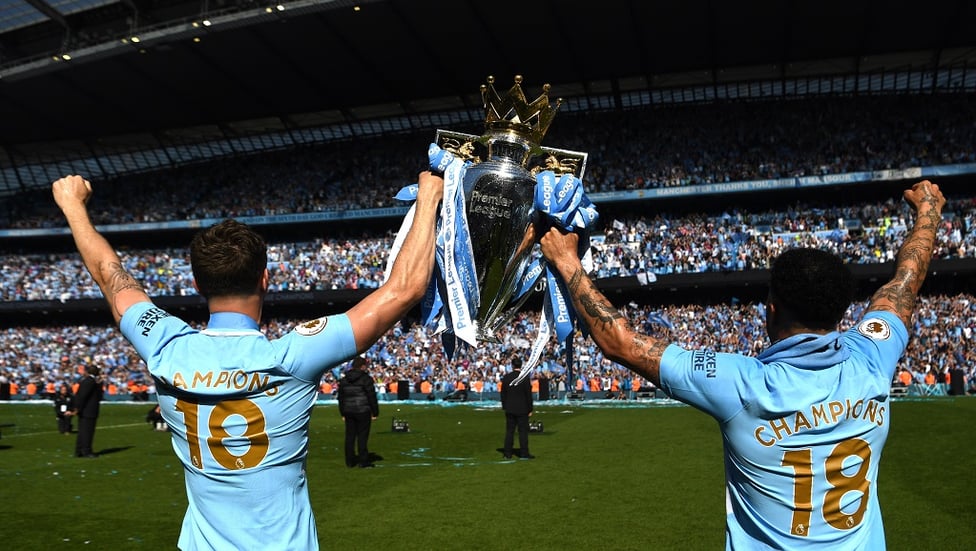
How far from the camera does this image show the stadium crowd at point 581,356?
105 ft

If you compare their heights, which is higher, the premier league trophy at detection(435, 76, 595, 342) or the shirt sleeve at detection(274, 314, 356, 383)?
the premier league trophy at detection(435, 76, 595, 342)

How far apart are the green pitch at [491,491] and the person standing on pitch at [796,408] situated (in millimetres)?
5551

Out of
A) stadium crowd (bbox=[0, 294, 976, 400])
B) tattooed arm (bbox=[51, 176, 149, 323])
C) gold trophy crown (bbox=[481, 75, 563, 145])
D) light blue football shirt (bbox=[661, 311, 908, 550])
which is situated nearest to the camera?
light blue football shirt (bbox=[661, 311, 908, 550])

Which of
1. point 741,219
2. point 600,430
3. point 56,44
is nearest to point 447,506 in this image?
point 600,430

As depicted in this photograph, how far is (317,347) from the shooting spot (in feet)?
8.64

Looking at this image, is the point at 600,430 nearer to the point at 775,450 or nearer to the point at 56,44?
the point at 775,450

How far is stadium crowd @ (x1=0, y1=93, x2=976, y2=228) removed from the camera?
39906mm

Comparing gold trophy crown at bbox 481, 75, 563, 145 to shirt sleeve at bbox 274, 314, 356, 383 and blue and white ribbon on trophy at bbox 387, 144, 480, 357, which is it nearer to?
blue and white ribbon on trophy at bbox 387, 144, 480, 357

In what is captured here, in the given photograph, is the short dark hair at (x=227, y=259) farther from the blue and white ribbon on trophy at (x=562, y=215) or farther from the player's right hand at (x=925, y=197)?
the player's right hand at (x=925, y=197)

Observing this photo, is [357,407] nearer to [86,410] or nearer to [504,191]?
[86,410]

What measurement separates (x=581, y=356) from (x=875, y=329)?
33127 millimetres

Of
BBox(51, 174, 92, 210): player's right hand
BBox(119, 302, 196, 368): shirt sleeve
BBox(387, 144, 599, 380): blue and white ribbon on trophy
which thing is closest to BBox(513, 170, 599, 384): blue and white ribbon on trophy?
BBox(387, 144, 599, 380): blue and white ribbon on trophy

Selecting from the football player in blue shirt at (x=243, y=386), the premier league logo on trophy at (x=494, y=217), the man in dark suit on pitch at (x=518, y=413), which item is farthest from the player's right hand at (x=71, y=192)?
the man in dark suit on pitch at (x=518, y=413)

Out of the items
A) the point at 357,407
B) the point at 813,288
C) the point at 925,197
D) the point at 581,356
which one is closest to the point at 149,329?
the point at 813,288
